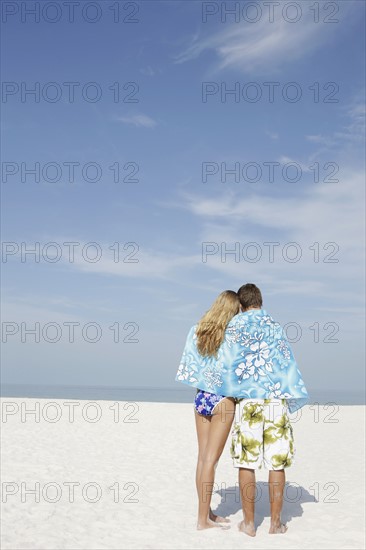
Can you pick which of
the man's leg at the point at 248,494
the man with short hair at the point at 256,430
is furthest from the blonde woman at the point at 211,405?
the man's leg at the point at 248,494

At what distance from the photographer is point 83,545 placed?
5.19 m

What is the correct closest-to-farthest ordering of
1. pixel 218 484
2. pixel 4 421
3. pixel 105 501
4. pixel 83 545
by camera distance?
1. pixel 83 545
2. pixel 105 501
3. pixel 218 484
4. pixel 4 421

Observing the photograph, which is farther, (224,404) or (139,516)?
(139,516)

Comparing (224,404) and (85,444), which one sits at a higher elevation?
(224,404)

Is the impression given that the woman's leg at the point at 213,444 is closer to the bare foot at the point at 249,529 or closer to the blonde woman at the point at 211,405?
the blonde woman at the point at 211,405

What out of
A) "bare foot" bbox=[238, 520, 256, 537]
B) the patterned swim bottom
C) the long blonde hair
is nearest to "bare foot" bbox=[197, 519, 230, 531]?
"bare foot" bbox=[238, 520, 256, 537]

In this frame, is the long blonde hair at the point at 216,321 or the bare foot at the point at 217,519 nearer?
the long blonde hair at the point at 216,321

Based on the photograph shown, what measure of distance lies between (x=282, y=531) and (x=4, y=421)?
986 centimetres

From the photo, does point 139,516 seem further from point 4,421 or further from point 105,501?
point 4,421

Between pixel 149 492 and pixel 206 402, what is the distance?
2413 mm

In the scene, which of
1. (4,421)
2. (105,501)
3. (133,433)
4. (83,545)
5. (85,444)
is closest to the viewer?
(83,545)

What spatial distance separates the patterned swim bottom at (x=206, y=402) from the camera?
537 centimetres

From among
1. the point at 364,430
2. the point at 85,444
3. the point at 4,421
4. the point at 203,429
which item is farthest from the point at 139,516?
the point at 364,430

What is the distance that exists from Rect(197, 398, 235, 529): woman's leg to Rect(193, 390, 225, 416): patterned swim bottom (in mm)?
38
